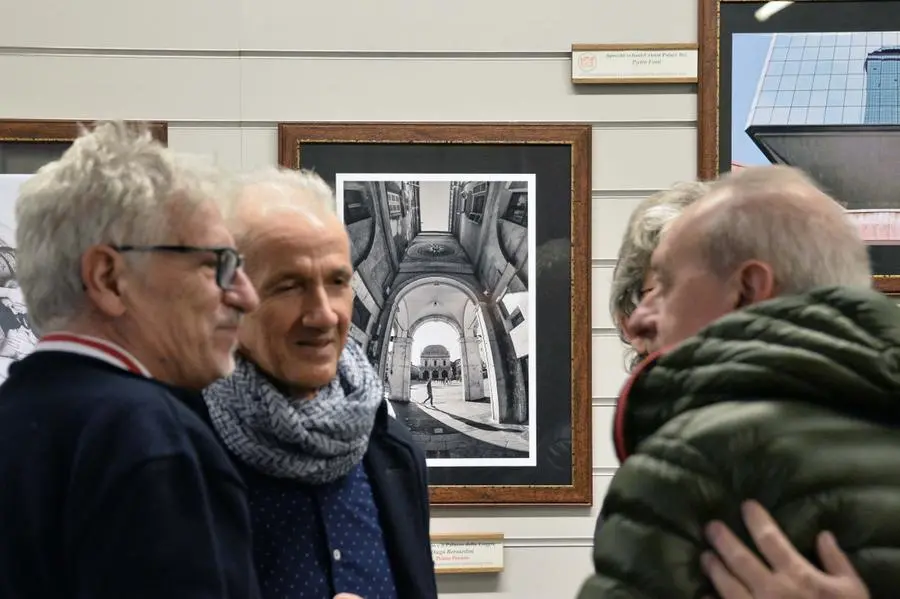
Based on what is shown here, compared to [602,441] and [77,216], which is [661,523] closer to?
[77,216]

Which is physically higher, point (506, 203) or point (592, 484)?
point (506, 203)

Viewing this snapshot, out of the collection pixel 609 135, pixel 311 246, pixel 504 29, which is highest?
pixel 504 29

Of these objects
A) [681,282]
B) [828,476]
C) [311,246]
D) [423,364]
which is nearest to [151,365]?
[311,246]

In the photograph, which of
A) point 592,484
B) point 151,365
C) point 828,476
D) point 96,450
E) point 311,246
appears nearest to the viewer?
point 828,476

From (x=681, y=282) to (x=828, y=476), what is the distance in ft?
1.17

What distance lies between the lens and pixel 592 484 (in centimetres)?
275

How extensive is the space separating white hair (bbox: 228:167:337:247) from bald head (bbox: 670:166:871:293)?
2.36ft

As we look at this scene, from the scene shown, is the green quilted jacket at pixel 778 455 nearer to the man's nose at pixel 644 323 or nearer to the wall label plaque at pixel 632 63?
the man's nose at pixel 644 323

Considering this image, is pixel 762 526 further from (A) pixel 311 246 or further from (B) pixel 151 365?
(A) pixel 311 246

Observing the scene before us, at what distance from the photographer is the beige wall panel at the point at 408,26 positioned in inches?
110

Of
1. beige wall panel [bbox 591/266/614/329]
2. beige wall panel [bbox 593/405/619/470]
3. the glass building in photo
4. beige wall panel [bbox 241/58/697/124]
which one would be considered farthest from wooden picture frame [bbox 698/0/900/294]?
beige wall panel [bbox 593/405/619/470]

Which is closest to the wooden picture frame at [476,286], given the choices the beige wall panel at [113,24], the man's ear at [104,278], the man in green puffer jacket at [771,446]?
the beige wall panel at [113,24]

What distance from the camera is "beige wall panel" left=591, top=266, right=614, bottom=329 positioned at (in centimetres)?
278

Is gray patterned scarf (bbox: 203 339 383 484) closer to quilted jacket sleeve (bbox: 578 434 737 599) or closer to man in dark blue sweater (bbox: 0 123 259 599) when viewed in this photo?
man in dark blue sweater (bbox: 0 123 259 599)
